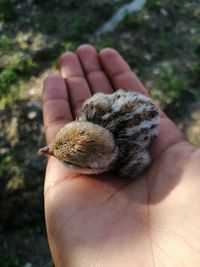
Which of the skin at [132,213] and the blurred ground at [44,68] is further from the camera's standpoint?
the blurred ground at [44,68]

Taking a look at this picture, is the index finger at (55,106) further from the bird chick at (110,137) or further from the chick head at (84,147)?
the chick head at (84,147)

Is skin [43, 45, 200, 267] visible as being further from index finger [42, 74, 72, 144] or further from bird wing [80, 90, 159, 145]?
index finger [42, 74, 72, 144]

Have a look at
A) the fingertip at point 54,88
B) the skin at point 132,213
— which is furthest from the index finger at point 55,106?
the skin at point 132,213

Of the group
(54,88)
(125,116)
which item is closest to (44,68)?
(54,88)

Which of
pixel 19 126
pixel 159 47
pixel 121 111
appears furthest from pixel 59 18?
pixel 121 111

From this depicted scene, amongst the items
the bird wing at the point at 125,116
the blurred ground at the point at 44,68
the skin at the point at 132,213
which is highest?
the bird wing at the point at 125,116

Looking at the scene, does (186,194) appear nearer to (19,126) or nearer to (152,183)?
(152,183)
